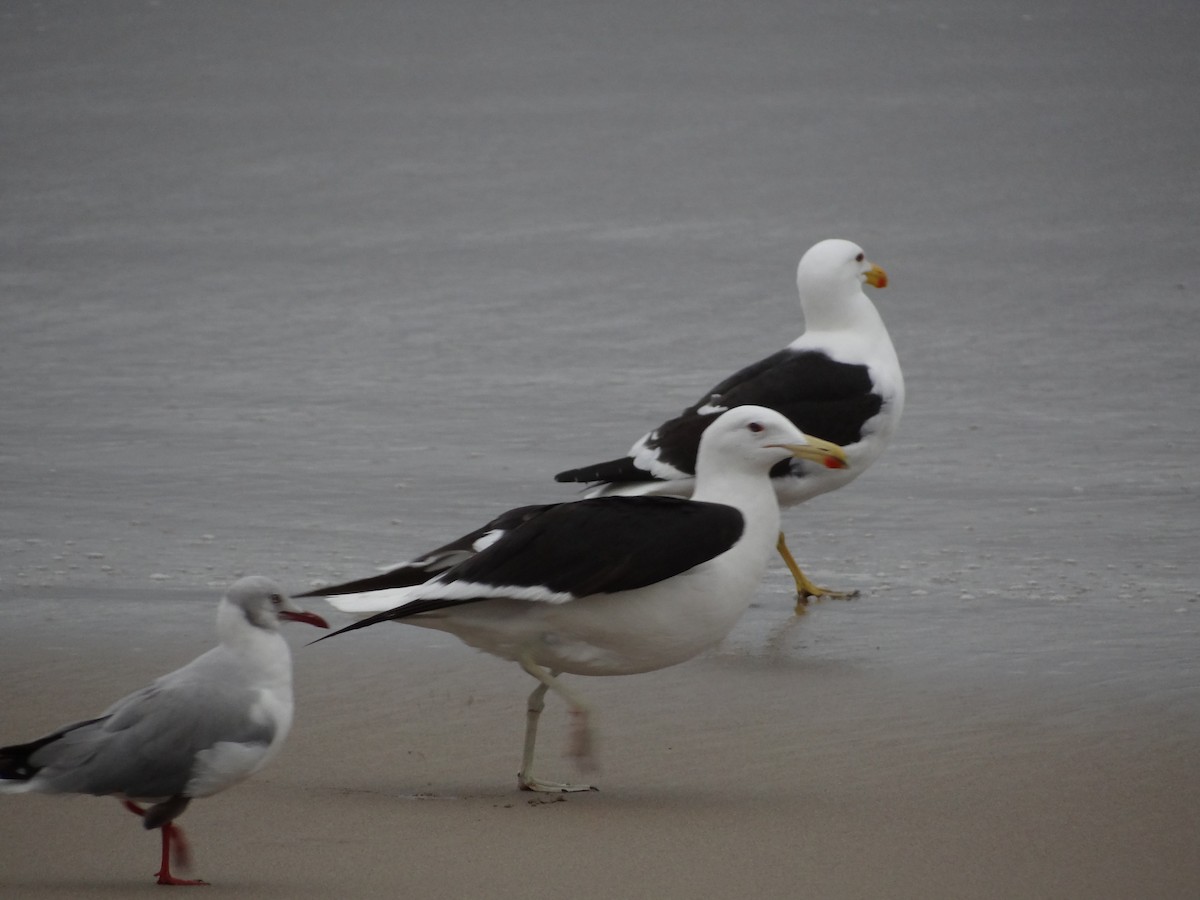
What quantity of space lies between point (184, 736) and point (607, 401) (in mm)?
6141

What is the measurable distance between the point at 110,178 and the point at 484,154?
3.20 meters

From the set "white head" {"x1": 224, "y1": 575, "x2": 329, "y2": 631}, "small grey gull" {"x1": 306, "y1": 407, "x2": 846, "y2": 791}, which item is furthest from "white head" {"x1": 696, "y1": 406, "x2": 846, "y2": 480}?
"white head" {"x1": 224, "y1": 575, "x2": 329, "y2": 631}

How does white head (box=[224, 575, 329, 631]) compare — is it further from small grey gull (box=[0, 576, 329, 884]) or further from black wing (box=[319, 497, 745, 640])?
black wing (box=[319, 497, 745, 640])

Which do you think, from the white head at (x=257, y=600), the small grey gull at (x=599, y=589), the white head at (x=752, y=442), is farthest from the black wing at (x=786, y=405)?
the white head at (x=257, y=600)

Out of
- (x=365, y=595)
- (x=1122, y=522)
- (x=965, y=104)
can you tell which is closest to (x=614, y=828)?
(x=365, y=595)

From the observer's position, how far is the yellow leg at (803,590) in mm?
7316

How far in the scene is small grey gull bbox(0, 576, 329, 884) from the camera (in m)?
4.31

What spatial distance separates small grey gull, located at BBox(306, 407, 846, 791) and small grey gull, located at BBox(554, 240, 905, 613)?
2023mm

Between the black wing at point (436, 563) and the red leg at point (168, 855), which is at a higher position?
the black wing at point (436, 563)

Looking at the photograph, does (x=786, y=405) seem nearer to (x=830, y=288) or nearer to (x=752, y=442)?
(x=830, y=288)

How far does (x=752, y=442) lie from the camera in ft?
17.7

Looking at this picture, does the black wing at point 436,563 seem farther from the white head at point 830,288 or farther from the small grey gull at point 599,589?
the white head at point 830,288

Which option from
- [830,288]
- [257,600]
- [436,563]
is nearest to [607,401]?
[830,288]

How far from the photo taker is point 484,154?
52.7ft
